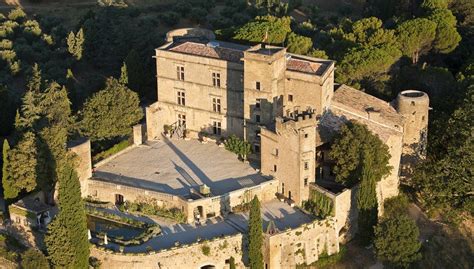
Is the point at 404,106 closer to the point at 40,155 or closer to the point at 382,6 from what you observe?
the point at 40,155

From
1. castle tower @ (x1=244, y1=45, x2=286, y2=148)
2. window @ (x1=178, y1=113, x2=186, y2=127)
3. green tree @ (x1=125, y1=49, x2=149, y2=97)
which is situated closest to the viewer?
castle tower @ (x1=244, y1=45, x2=286, y2=148)

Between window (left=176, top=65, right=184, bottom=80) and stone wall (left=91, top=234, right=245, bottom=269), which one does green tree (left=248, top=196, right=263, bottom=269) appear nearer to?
stone wall (left=91, top=234, right=245, bottom=269)

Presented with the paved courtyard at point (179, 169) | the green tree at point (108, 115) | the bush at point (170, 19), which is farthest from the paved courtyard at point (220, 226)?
the bush at point (170, 19)

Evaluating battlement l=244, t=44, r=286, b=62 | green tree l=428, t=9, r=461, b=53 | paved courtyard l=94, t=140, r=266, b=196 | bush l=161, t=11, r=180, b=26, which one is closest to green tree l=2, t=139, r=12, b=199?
paved courtyard l=94, t=140, r=266, b=196

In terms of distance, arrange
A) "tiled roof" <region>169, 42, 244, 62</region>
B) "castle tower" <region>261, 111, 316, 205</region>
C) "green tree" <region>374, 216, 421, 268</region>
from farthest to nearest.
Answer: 1. "tiled roof" <region>169, 42, 244, 62</region>
2. "castle tower" <region>261, 111, 316, 205</region>
3. "green tree" <region>374, 216, 421, 268</region>

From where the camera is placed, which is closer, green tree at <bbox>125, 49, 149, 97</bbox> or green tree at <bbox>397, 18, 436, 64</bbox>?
green tree at <bbox>125, 49, 149, 97</bbox>

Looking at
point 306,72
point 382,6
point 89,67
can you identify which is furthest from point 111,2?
point 306,72

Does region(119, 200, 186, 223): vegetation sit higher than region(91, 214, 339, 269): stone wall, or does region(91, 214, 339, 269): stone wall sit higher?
region(119, 200, 186, 223): vegetation

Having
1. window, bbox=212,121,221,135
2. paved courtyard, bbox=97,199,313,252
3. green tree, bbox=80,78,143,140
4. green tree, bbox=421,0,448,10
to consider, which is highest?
green tree, bbox=421,0,448,10
